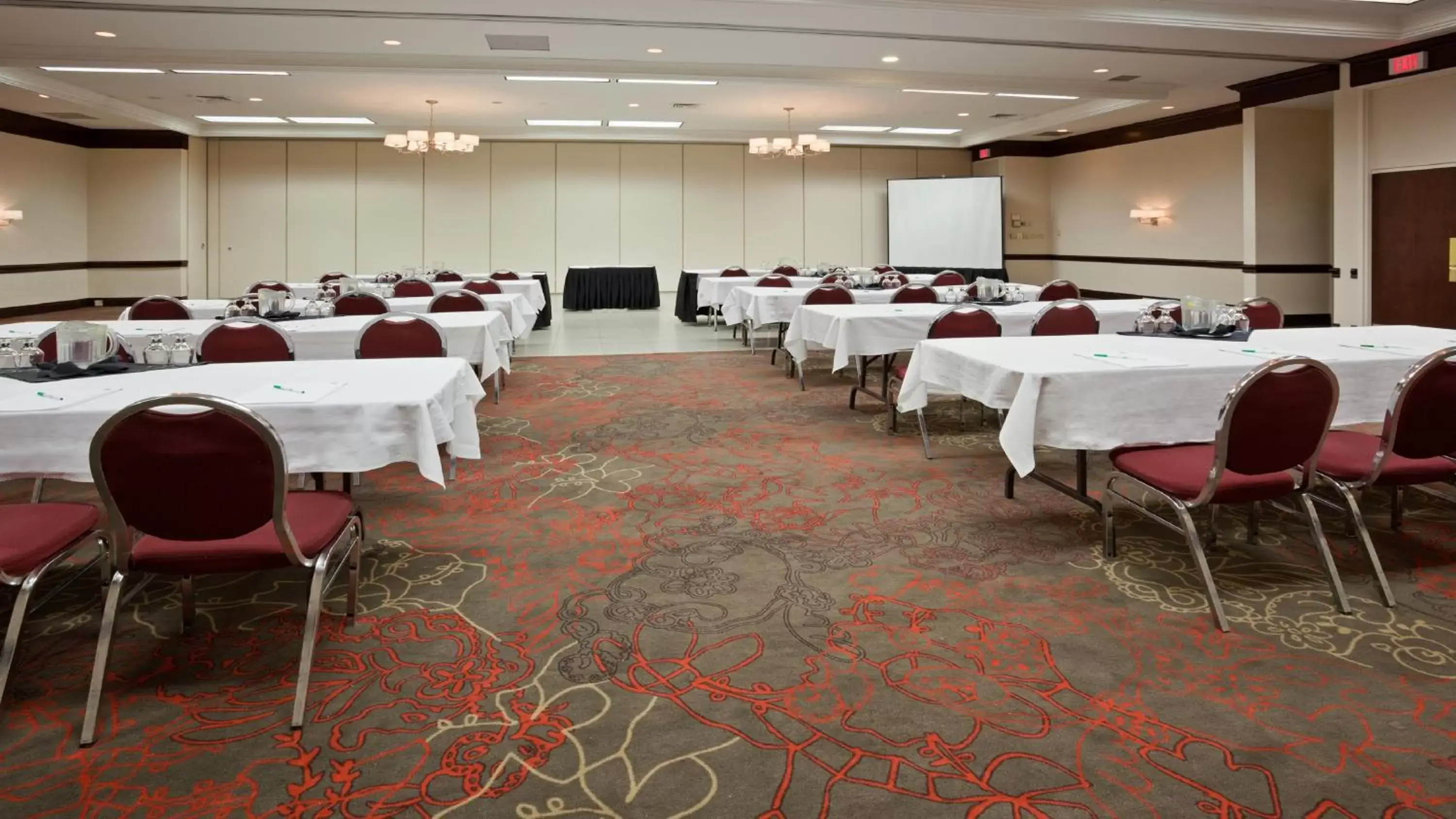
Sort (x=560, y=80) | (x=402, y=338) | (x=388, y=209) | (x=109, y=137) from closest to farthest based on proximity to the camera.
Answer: (x=402, y=338) → (x=560, y=80) → (x=109, y=137) → (x=388, y=209)

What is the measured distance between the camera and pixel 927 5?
8.27m

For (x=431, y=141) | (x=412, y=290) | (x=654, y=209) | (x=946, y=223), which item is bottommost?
(x=412, y=290)

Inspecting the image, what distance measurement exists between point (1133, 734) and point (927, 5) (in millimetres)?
7340

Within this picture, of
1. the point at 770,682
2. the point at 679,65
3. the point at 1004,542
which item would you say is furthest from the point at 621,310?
the point at 770,682

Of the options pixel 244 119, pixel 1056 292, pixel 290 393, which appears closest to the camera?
pixel 290 393

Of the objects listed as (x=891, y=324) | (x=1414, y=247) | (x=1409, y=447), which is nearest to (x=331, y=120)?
(x=891, y=324)

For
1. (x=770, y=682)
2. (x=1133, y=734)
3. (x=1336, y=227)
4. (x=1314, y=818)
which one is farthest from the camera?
(x=1336, y=227)

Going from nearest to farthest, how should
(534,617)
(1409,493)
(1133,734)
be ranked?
(1133,734)
(534,617)
(1409,493)

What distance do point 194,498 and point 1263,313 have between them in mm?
6275

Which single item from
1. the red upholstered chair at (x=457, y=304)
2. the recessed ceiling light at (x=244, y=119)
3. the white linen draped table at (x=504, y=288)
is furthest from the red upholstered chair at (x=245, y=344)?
the recessed ceiling light at (x=244, y=119)

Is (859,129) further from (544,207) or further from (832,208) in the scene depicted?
(544,207)

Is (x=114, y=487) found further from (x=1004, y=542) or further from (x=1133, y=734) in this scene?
(x=1004, y=542)

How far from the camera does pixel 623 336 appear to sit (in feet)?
42.2

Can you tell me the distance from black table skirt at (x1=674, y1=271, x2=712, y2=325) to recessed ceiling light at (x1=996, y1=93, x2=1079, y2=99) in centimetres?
504
